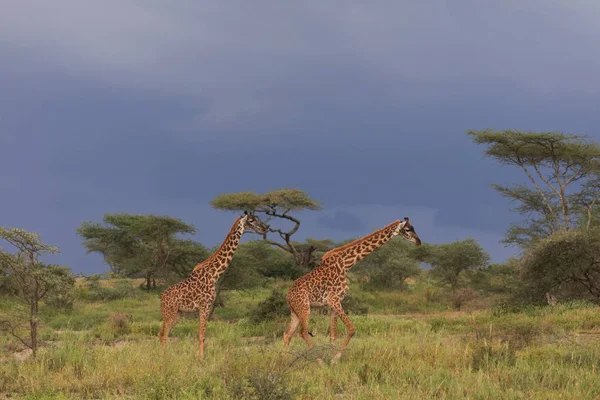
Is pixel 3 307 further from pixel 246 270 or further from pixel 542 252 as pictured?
pixel 542 252

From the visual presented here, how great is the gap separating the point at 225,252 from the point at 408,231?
322 cm

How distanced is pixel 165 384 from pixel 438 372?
3.50 m

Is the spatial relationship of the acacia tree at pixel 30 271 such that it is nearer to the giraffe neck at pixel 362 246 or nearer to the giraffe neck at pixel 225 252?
the giraffe neck at pixel 225 252

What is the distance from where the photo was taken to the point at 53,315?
22969mm

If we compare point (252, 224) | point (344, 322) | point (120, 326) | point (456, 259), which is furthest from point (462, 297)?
point (344, 322)

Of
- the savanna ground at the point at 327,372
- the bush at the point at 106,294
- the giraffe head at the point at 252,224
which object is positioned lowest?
the savanna ground at the point at 327,372

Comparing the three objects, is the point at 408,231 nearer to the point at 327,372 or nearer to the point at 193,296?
the point at 327,372

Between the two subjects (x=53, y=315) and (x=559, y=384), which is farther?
(x=53, y=315)

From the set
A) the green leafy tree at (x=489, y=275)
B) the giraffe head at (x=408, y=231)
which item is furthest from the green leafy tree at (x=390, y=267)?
the giraffe head at (x=408, y=231)

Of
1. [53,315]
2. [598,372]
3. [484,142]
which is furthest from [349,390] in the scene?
[484,142]

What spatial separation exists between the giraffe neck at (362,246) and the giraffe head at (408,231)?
7 cm

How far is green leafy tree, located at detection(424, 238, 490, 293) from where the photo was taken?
35.3 metres

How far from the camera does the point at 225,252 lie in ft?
33.9

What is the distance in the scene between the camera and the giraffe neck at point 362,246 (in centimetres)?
991
